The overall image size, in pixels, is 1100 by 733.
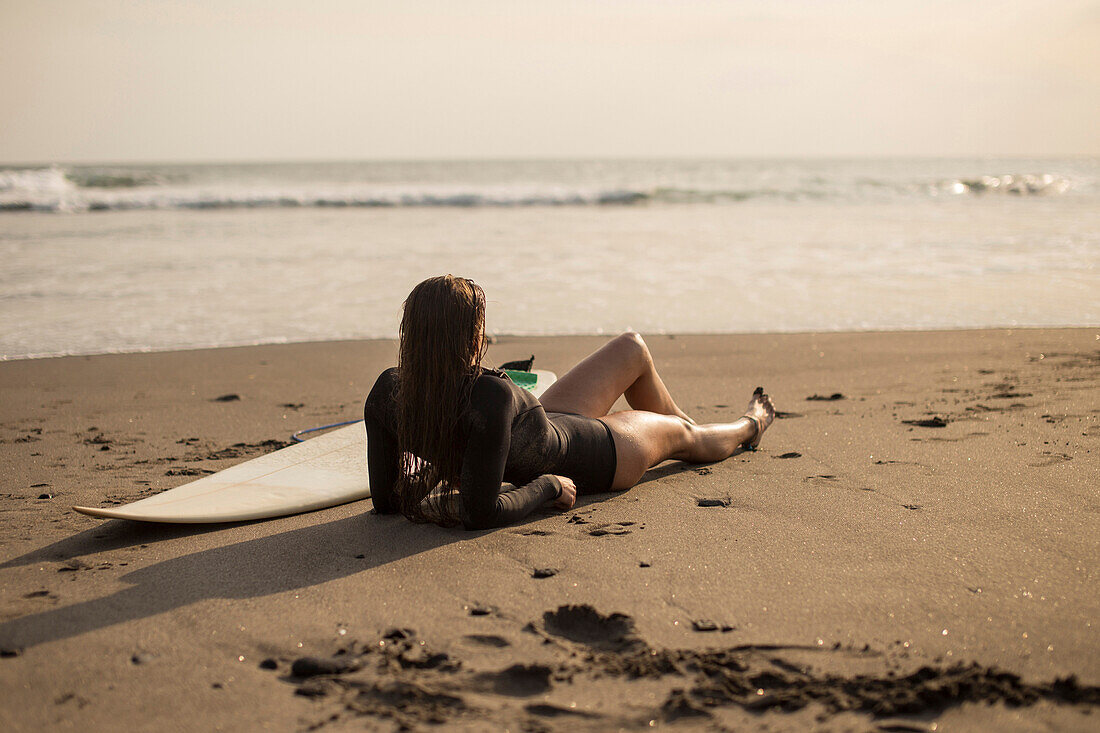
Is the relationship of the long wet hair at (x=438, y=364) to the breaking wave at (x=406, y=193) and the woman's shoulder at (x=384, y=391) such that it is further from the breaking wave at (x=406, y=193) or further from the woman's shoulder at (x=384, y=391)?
the breaking wave at (x=406, y=193)

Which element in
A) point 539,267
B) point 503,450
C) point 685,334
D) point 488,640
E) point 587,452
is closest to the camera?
point 488,640

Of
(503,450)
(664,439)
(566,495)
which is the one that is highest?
(503,450)

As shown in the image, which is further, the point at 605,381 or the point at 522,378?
the point at 522,378

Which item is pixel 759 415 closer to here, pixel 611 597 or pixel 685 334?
pixel 611 597

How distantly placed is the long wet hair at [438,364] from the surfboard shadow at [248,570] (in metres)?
0.33

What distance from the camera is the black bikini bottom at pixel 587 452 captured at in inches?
127

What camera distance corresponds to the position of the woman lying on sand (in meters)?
2.76

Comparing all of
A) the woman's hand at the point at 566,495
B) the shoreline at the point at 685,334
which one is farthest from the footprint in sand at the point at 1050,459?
the shoreline at the point at 685,334

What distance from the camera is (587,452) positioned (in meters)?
3.28

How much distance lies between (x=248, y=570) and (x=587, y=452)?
127 centimetres

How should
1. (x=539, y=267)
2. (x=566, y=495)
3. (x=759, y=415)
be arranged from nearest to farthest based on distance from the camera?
1. (x=566, y=495)
2. (x=759, y=415)
3. (x=539, y=267)

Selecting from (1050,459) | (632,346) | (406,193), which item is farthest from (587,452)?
(406,193)

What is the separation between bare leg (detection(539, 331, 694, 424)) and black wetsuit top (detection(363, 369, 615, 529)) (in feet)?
0.47

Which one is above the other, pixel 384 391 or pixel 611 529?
pixel 384 391
